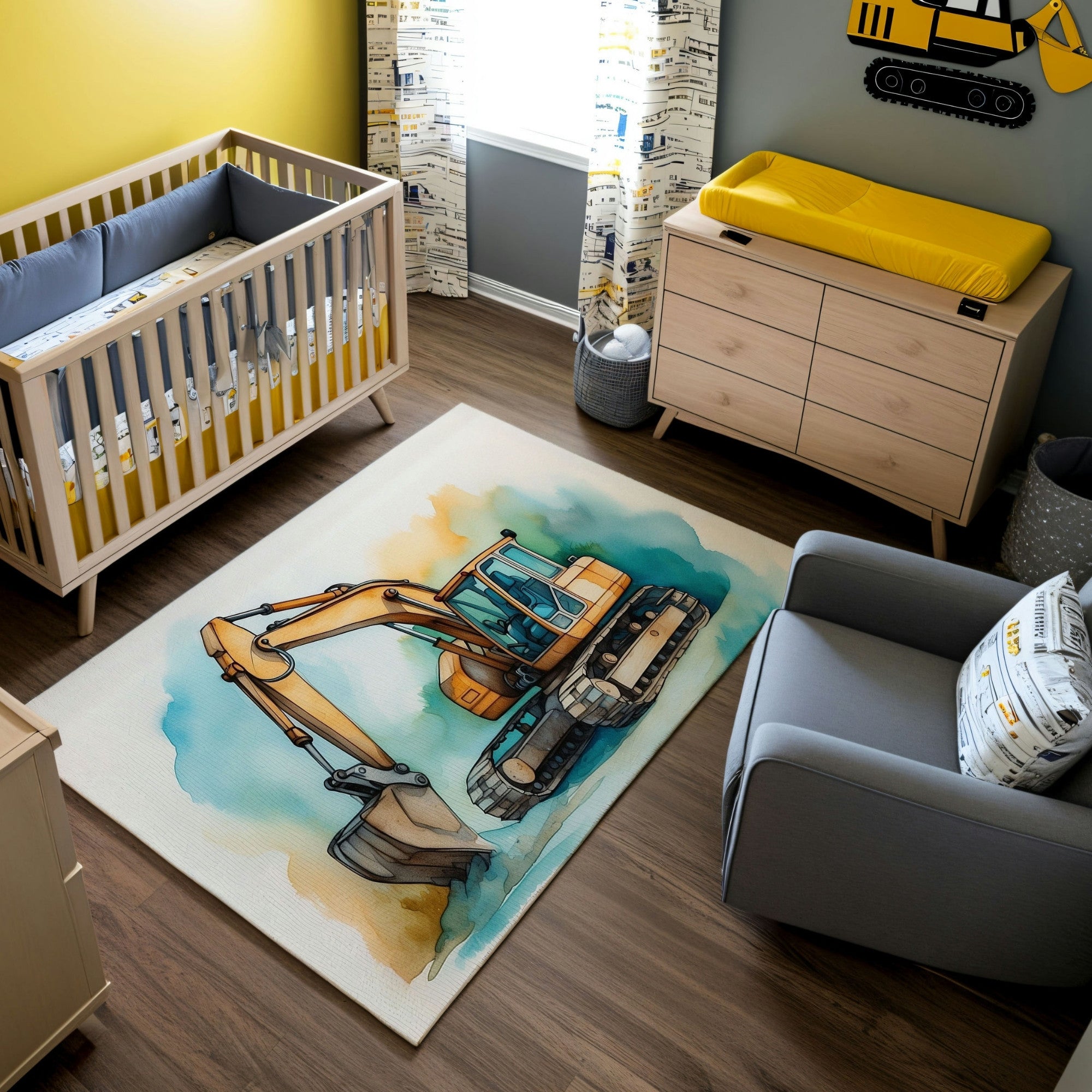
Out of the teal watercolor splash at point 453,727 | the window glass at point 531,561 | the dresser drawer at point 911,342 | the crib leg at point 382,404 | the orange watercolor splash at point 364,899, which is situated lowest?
the orange watercolor splash at point 364,899

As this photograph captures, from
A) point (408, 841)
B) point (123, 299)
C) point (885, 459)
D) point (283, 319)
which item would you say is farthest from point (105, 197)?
point (885, 459)

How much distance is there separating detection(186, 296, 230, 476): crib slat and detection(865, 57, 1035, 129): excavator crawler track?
182 centimetres

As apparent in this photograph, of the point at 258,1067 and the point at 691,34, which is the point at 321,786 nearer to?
the point at 258,1067

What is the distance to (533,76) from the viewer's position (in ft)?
12.0

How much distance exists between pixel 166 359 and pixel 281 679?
90 cm

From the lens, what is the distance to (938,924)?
187 centimetres

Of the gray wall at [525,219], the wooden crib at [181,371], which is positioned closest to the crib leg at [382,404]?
the wooden crib at [181,371]

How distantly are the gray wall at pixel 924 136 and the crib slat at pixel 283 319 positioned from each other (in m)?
1.37

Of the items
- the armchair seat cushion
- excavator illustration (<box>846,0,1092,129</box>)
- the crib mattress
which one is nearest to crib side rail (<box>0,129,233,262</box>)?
the crib mattress

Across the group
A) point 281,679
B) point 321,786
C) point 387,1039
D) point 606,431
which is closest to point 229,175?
point 606,431

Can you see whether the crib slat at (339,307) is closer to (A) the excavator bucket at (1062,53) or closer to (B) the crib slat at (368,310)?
(B) the crib slat at (368,310)

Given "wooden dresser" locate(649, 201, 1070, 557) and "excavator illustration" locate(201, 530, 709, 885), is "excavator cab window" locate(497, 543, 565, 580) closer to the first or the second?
→ "excavator illustration" locate(201, 530, 709, 885)

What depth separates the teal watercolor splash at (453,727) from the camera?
216 centimetres

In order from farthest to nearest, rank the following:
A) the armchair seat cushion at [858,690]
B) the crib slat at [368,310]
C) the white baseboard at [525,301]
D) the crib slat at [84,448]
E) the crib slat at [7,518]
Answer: the white baseboard at [525,301] → the crib slat at [368,310] → the crib slat at [7,518] → the crib slat at [84,448] → the armchair seat cushion at [858,690]
